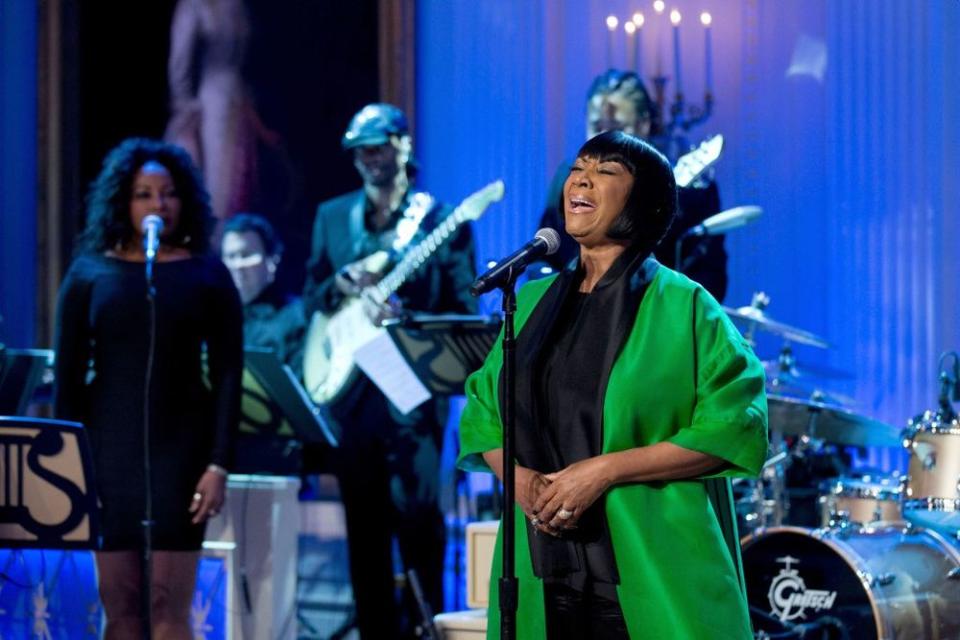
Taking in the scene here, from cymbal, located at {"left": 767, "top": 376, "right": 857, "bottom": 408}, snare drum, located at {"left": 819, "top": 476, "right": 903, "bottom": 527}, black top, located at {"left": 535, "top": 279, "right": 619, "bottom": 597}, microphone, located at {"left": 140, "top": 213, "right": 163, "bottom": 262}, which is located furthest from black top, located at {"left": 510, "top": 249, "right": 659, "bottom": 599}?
cymbal, located at {"left": 767, "top": 376, "right": 857, "bottom": 408}

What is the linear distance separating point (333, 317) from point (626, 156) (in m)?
3.25

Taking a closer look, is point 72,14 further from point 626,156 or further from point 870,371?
point 626,156

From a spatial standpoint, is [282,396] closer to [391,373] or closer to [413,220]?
[391,373]

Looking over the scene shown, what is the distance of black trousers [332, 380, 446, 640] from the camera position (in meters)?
5.87

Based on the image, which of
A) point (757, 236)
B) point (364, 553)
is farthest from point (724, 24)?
point (364, 553)

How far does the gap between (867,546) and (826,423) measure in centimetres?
62

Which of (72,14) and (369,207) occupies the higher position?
(72,14)

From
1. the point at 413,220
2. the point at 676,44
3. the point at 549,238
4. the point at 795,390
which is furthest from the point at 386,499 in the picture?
the point at 549,238

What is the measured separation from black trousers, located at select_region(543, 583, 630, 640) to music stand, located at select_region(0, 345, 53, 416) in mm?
2949

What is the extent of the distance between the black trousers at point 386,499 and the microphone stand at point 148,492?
1.66m

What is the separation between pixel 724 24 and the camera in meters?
6.76

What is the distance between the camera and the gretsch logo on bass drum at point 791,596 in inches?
188

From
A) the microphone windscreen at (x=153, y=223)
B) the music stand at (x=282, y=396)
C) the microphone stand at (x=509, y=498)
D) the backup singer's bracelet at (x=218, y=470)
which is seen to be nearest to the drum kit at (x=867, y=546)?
the music stand at (x=282, y=396)

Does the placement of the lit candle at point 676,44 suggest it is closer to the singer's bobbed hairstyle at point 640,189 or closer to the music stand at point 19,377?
the music stand at point 19,377
